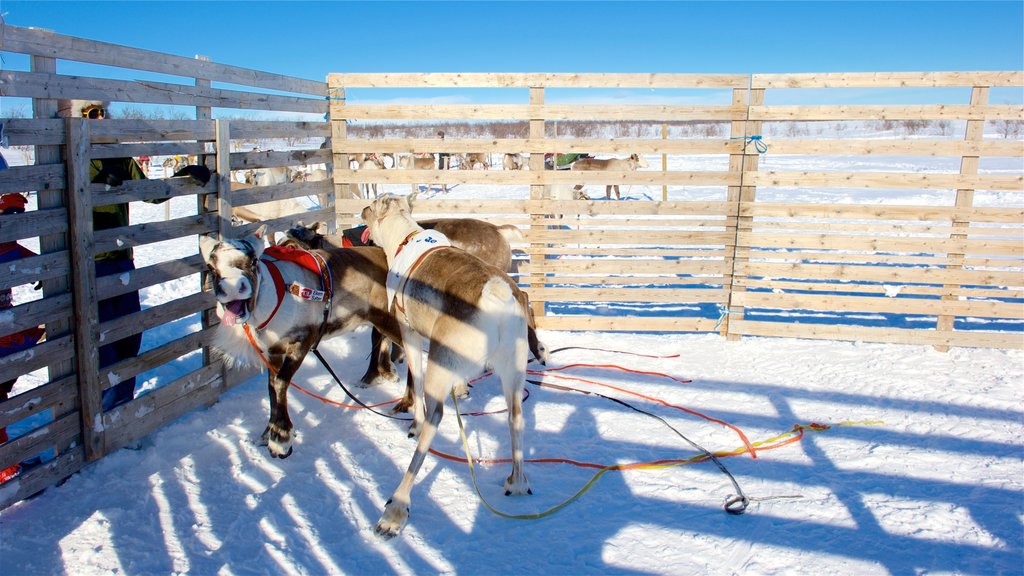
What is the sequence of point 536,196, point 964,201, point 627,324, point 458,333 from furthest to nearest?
point 627,324 → point 536,196 → point 964,201 → point 458,333

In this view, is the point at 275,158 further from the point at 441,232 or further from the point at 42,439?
the point at 42,439

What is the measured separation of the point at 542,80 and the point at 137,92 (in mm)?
4308

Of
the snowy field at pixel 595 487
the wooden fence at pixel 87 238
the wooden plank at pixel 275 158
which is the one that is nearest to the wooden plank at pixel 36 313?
the wooden fence at pixel 87 238

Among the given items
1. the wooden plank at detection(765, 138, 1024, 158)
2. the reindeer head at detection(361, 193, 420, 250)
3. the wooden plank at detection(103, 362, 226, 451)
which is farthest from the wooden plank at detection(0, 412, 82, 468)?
the wooden plank at detection(765, 138, 1024, 158)

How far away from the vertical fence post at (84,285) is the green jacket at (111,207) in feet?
0.77

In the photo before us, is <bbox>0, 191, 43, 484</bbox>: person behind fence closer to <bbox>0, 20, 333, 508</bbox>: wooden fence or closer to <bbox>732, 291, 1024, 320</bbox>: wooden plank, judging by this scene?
<bbox>0, 20, 333, 508</bbox>: wooden fence

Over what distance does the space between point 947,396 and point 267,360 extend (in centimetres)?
617

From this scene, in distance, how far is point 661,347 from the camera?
770 cm

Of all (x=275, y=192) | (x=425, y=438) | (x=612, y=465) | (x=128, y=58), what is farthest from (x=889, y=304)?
(x=128, y=58)

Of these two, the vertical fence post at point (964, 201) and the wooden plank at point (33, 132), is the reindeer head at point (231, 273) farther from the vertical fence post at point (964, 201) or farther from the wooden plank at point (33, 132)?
the vertical fence post at point (964, 201)

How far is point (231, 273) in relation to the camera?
14.1ft

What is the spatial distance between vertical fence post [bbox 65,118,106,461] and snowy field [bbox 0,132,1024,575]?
38 centimetres

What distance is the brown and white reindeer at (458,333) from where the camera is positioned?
397 centimetres

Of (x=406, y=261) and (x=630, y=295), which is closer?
(x=406, y=261)
